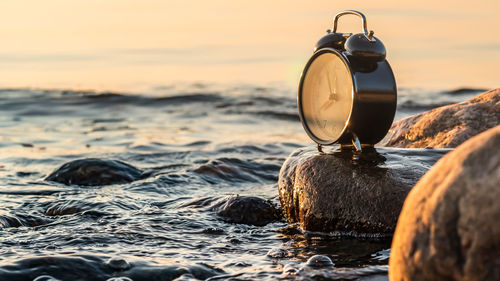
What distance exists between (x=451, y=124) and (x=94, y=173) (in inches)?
136

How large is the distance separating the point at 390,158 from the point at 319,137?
53cm

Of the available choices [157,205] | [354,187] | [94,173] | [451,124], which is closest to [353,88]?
[354,187]

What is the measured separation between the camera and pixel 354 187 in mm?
3891

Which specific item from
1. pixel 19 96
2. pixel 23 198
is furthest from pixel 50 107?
pixel 23 198

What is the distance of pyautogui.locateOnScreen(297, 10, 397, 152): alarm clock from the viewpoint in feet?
13.1

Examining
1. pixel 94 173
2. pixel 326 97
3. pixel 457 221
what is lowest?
pixel 94 173

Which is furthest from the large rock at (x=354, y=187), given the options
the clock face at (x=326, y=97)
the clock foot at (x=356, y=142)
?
the clock face at (x=326, y=97)

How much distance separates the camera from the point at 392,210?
3756 mm

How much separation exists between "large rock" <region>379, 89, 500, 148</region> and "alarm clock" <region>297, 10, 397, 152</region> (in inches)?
45.3

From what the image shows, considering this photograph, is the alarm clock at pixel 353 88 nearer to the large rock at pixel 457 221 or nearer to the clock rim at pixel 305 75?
the clock rim at pixel 305 75

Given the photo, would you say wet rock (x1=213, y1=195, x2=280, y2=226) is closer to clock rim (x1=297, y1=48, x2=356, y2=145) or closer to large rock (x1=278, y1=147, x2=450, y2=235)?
large rock (x1=278, y1=147, x2=450, y2=235)

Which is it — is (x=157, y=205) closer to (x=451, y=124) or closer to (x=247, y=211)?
(x=247, y=211)

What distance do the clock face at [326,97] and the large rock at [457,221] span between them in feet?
6.61

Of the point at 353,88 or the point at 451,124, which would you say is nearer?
Answer: the point at 353,88
